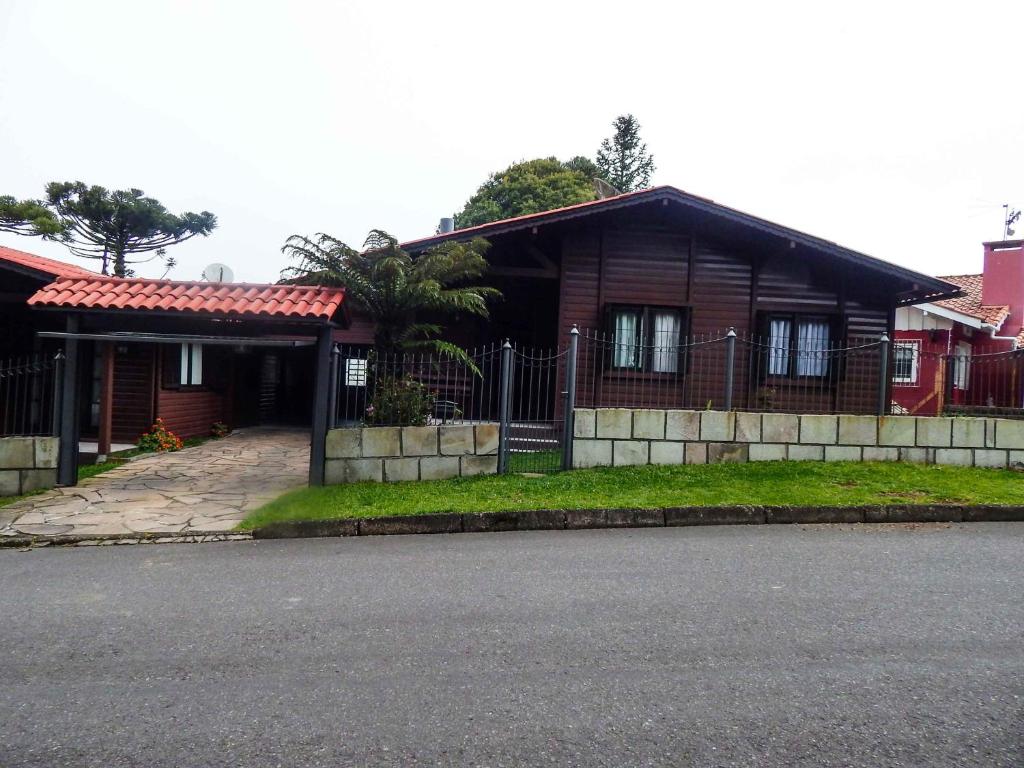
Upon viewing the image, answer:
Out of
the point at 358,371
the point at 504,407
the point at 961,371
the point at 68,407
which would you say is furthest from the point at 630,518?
the point at 961,371

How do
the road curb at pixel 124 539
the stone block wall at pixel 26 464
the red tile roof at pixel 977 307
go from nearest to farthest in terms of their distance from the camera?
the road curb at pixel 124 539
the stone block wall at pixel 26 464
the red tile roof at pixel 977 307

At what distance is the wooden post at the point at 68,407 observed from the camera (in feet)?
26.4

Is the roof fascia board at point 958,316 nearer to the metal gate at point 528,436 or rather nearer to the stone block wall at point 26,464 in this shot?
the metal gate at point 528,436

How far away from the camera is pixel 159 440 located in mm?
11773

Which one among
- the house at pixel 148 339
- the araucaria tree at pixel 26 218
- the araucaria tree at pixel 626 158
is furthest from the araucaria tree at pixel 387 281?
the araucaria tree at pixel 626 158

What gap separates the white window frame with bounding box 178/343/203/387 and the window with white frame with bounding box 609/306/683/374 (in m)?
8.31

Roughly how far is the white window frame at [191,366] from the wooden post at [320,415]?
20.5 ft

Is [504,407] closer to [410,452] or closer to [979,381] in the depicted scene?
[410,452]

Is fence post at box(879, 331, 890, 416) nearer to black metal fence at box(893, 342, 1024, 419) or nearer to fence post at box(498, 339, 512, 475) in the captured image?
black metal fence at box(893, 342, 1024, 419)

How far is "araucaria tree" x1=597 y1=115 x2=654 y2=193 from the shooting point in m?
40.8

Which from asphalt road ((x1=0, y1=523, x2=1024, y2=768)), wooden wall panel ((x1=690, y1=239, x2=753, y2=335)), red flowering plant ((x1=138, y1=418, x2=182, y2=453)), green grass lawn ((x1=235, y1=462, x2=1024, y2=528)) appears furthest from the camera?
wooden wall panel ((x1=690, y1=239, x2=753, y2=335))

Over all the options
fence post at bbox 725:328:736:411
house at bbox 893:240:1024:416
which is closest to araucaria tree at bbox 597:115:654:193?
house at bbox 893:240:1024:416

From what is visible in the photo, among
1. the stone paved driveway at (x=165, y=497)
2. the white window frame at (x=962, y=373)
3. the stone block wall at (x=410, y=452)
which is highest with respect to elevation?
the white window frame at (x=962, y=373)

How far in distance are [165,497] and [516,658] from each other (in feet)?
19.8
